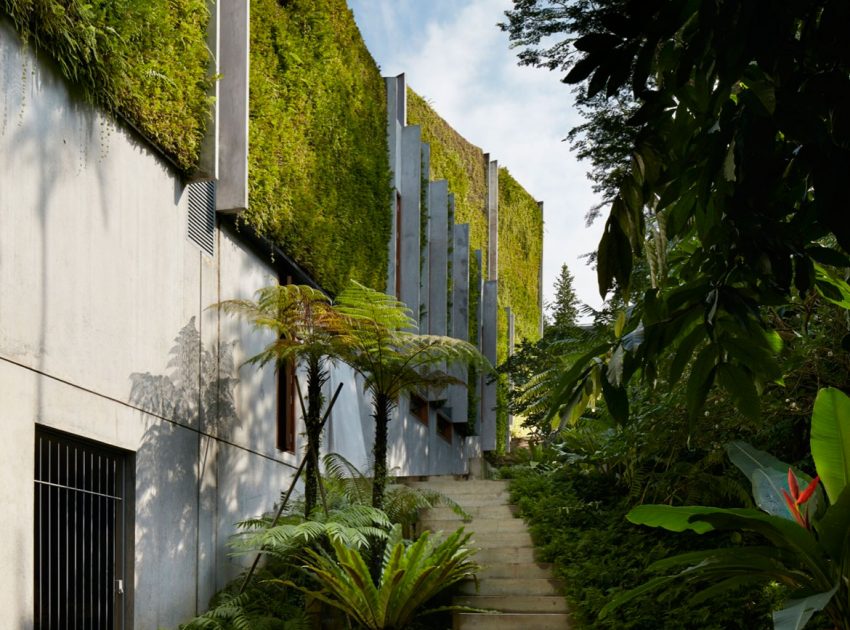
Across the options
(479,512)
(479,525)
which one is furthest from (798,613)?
(479,512)

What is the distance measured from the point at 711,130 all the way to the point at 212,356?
7895 mm

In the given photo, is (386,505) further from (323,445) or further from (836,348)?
(836,348)

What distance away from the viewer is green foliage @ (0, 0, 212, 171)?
690 cm

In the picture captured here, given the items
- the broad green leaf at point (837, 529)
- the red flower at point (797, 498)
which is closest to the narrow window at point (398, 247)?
the red flower at point (797, 498)

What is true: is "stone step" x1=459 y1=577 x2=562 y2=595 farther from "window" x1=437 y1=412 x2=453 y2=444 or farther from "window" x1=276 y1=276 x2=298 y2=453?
"window" x1=437 y1=412 x2=453 y2=444

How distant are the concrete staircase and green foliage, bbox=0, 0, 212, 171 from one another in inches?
184

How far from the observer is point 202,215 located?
9867 mm

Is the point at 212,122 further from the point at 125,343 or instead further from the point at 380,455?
the point at 380,455

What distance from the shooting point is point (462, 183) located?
2570 centimetres

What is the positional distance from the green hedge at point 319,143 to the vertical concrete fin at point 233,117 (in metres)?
0.57

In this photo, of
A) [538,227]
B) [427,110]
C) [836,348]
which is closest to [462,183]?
[427,110]

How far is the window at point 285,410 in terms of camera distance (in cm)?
1215

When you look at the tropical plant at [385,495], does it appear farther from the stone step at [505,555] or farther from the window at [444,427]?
the window at [444,427]

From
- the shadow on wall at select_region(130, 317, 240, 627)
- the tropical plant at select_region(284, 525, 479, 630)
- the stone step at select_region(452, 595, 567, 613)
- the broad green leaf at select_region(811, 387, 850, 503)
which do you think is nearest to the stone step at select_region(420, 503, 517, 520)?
the stone step at select_region(452, 595, 567, 613)
